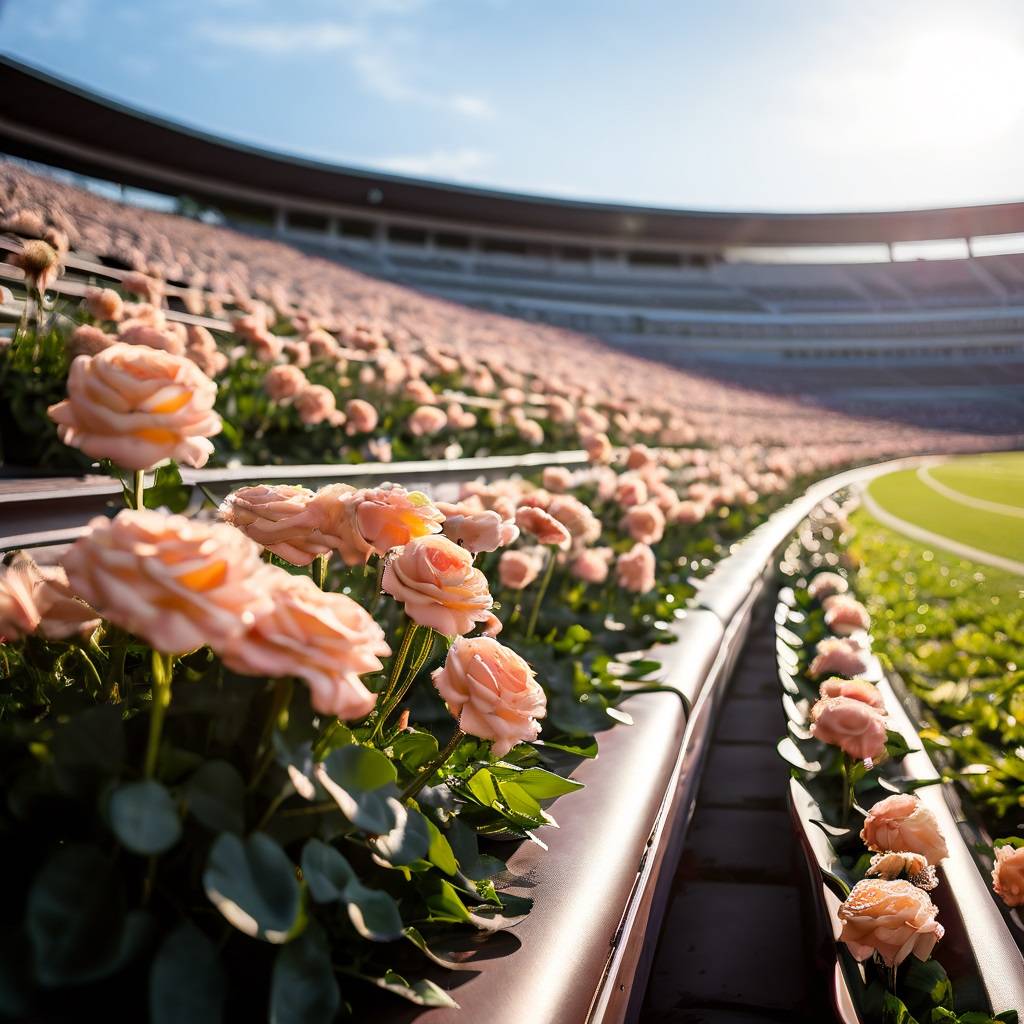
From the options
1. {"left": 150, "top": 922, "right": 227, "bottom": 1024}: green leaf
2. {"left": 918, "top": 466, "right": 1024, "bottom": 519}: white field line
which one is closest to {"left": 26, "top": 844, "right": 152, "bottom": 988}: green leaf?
{"left": 150, "top": 922, "right": 227, "bottom": 1024}: green leaf

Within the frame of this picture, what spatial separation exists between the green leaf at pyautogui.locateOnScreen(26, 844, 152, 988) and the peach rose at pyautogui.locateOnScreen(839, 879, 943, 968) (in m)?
1.01

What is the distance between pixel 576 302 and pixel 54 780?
127 feet

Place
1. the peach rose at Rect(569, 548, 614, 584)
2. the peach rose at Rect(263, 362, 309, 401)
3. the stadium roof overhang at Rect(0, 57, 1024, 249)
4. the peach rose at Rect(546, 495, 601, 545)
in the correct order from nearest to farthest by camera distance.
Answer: the peach rose at Rect(546, 495, 601, 545)
the peach rose at Rect(569, 548, 614, 584)
the peach rose at Rect(263, 362, 309, 401)
the stadium roof overhang at Rect(0, 57, 1024, 249)

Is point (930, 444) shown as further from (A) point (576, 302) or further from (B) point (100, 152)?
(B) point (100, 152)

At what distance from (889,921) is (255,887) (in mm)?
966

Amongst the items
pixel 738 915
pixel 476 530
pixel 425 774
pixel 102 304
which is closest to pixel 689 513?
pixel 738 915

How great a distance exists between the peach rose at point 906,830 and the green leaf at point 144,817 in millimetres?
1222

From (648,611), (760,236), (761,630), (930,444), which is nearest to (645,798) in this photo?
(648,611)

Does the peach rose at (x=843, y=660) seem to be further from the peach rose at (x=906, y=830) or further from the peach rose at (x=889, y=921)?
the peach rose at (x=889, y=921)

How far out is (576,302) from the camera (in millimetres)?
37906

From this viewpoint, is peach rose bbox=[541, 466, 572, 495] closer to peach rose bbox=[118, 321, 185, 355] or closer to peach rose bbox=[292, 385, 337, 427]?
peach rose bbox=[292, 385, 337, 427]

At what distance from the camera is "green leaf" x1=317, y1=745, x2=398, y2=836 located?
68cm

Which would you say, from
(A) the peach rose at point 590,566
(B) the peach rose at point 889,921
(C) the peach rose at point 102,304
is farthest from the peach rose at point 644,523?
(C) the peach rose at point 102,304

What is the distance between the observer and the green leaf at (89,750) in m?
0.66
